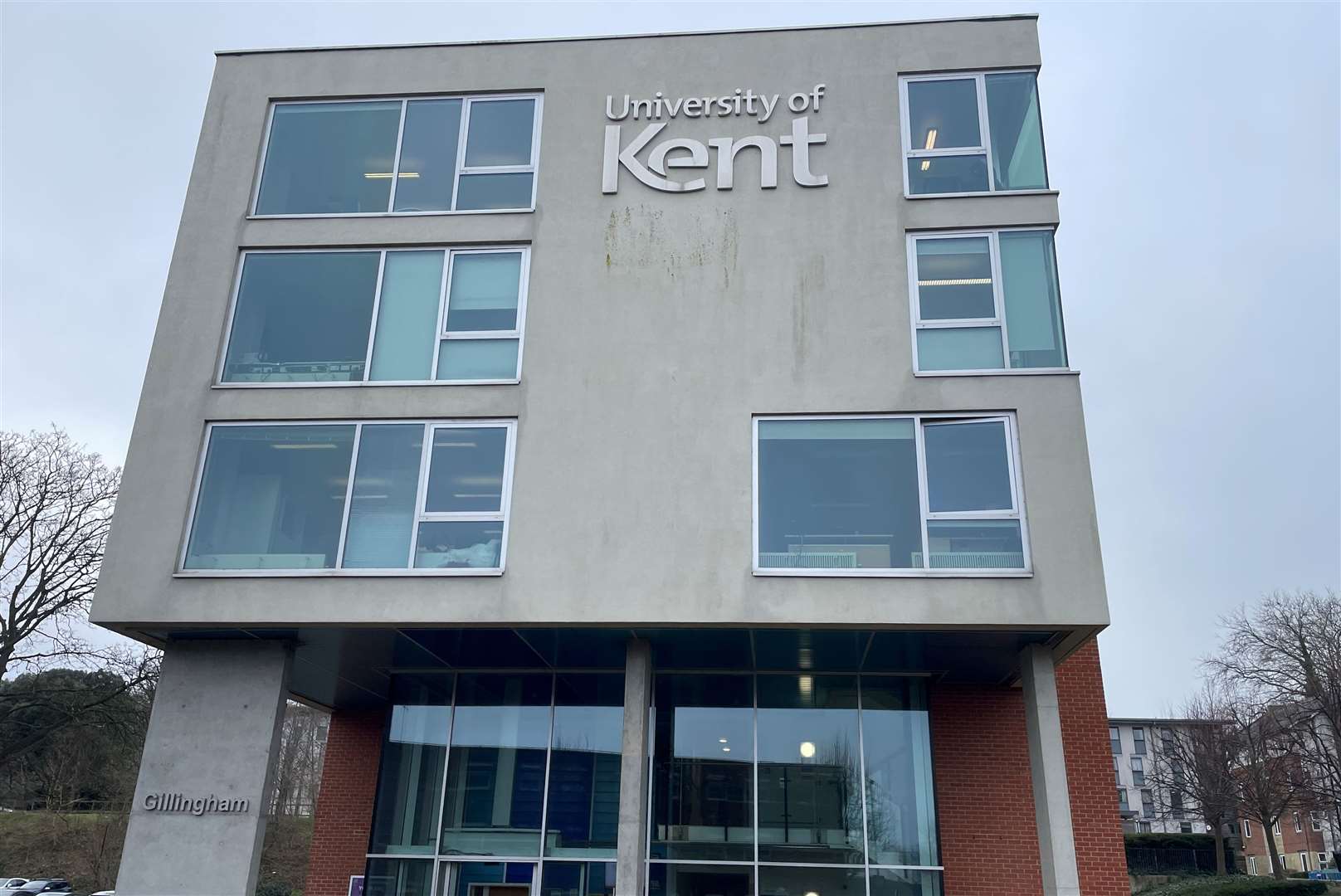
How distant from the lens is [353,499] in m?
11.7

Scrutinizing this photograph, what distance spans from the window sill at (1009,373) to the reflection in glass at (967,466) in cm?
58

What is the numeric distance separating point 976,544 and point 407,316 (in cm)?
751

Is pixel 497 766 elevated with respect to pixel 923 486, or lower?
lower

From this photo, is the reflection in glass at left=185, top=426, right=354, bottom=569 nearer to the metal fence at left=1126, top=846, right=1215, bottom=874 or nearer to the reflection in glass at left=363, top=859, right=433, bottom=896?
the reflection in glass at left=363, top=859, right=433, bottom=896

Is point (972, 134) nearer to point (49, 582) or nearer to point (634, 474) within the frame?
point (634, 474)

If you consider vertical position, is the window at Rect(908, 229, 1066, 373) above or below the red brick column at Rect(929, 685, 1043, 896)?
above

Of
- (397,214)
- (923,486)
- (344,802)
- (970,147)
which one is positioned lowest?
(344,802)

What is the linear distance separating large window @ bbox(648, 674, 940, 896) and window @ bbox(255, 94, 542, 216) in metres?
7.30

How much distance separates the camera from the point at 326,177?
13.5 m

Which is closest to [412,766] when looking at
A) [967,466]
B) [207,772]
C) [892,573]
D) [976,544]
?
[207,772]

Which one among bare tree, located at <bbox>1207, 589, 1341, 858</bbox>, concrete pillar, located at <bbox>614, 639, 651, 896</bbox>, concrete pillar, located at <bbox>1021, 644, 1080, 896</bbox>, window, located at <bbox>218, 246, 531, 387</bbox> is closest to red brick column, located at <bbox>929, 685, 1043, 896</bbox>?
concrete pillar, located at <bbox>1021, 644, 1080, 896</bbox>

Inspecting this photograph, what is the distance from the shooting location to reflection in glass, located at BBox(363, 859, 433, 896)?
44.3ft

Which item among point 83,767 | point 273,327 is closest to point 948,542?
point 273,327

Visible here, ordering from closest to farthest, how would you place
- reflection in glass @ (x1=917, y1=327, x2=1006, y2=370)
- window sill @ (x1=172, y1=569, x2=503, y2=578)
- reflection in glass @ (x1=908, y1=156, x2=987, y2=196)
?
window sill @ (x1=172, y1=569, x2=503, y2=578) → reflection in glass @ (x1=917, y1=327, x2=1006, y2=370) → reflection in glass @ (x1=908, y1=156, x2=987, y2=196)
